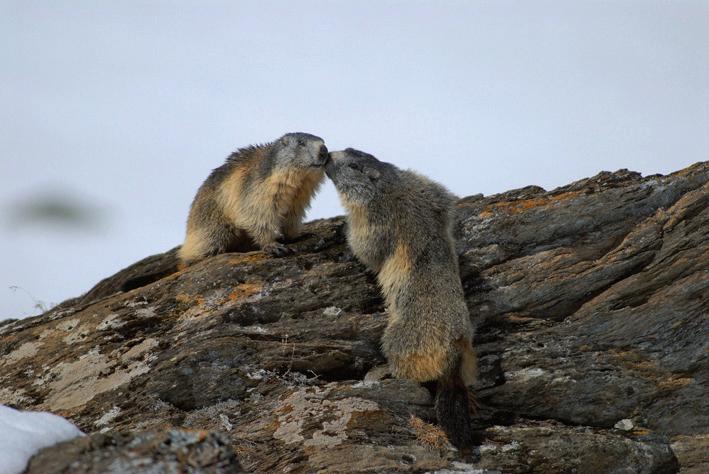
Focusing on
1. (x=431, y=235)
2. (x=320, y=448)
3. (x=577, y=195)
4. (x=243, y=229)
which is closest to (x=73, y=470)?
(x=320, y=448)

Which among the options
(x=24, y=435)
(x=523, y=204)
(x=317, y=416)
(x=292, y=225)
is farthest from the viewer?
(x=292, y=225)

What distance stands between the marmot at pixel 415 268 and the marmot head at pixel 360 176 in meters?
0.01

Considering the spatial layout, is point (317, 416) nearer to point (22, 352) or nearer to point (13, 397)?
point (13, 397)

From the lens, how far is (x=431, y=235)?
1064cm

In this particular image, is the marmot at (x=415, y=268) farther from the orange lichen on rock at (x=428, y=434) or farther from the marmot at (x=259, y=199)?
the marmot at (x=259, y=199)

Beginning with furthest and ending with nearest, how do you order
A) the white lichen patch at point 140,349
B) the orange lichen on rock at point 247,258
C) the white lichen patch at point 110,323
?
the orange lichen on rock at point 247,258 → the white lichen patch at point 110,323 → the white lichen patch at point 140,349

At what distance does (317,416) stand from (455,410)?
150cm

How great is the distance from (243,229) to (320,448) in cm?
475

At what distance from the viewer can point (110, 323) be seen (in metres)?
10.7

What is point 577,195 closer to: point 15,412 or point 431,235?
point 431,235

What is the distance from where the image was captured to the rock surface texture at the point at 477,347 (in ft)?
28.5

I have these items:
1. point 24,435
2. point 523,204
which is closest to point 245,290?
point 523,204

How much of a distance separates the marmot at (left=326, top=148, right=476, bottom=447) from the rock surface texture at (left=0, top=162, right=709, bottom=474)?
1.03 ft

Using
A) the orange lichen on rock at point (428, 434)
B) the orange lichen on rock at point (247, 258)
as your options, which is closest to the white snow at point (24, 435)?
the orange lichen on rock at point (428, 434)
